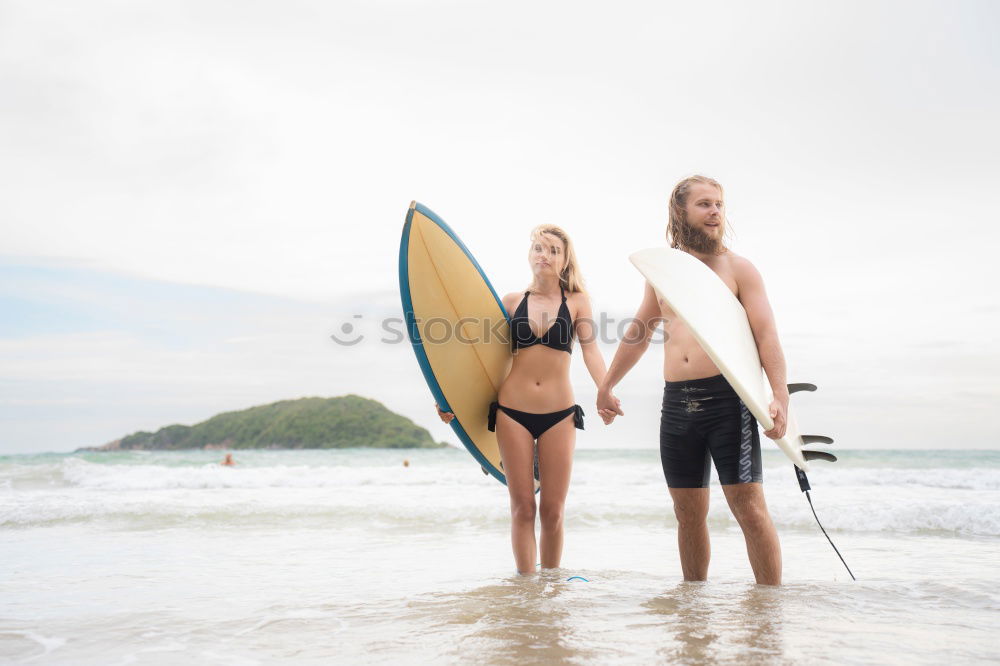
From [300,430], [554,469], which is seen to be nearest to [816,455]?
[554,469]

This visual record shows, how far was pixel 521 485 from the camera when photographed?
11.8ft

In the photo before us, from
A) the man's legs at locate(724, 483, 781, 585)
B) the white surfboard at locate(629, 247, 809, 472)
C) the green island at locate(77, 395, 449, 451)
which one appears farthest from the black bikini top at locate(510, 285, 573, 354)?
the green island at locate(77, 395, 449, 451)

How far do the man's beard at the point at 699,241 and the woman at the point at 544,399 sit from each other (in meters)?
0.88

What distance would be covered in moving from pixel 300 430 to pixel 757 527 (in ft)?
117

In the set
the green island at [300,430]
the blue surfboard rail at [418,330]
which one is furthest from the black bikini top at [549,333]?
the green island at [300,430]

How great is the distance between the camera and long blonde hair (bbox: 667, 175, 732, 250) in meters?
3.01

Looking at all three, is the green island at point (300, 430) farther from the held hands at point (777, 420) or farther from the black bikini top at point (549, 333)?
the held hands at point (777, 420)

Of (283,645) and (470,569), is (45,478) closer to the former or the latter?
(470,569)

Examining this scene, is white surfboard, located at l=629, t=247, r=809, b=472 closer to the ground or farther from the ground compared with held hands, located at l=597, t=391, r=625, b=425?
farther from the ground

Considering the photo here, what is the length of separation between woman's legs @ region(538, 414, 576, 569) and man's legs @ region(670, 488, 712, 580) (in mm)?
667

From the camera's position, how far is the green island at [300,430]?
35.2 m

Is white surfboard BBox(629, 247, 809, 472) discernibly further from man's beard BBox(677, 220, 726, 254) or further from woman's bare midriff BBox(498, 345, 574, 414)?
woman's bare midriff BBox(498, 345, 574, 414)

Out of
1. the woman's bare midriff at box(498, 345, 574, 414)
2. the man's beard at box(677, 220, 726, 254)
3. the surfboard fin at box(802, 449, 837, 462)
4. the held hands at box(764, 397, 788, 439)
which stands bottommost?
the surfboard fin at box(802, 449, 837, 462)

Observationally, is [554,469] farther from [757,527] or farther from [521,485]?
[757,527]
